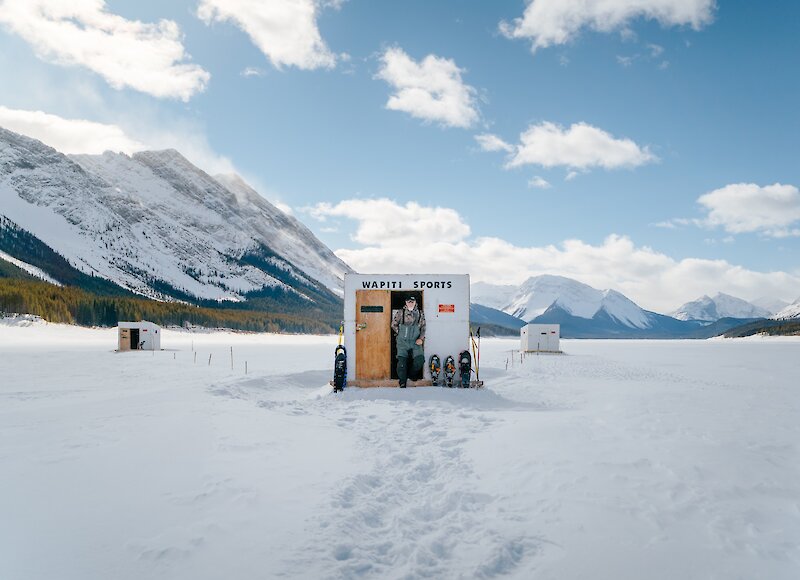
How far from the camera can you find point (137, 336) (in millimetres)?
43719

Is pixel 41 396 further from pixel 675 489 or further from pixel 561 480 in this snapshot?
pixel 675 489

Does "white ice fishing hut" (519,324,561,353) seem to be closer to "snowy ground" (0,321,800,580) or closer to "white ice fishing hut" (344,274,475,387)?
"white ice fishing hut" (344,274,475,387)

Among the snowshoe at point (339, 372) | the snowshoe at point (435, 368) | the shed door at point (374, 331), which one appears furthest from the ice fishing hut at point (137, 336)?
the snowshoe at point (435, 368)

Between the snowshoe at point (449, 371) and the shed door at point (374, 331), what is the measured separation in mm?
1895

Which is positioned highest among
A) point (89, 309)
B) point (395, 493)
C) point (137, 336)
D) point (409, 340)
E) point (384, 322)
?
point (89, 309)

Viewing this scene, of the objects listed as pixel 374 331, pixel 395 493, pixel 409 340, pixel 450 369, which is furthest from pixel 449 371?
pixel 395 493

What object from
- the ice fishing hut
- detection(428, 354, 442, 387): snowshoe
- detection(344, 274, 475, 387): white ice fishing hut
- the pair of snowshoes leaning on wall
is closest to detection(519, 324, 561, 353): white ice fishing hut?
detection(344, 274, 475, 387): white ice fishing hut

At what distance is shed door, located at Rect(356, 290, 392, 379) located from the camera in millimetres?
16203

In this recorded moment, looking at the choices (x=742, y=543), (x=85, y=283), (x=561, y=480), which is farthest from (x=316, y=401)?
(x=85, y=283)

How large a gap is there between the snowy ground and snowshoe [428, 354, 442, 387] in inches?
159

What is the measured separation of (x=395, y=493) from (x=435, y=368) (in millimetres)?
9896

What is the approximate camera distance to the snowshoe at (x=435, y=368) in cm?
1593

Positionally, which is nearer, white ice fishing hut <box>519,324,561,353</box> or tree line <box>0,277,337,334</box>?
white ice fishing hut <box>519,324,561,353</box>

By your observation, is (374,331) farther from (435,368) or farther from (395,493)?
(395,493)
